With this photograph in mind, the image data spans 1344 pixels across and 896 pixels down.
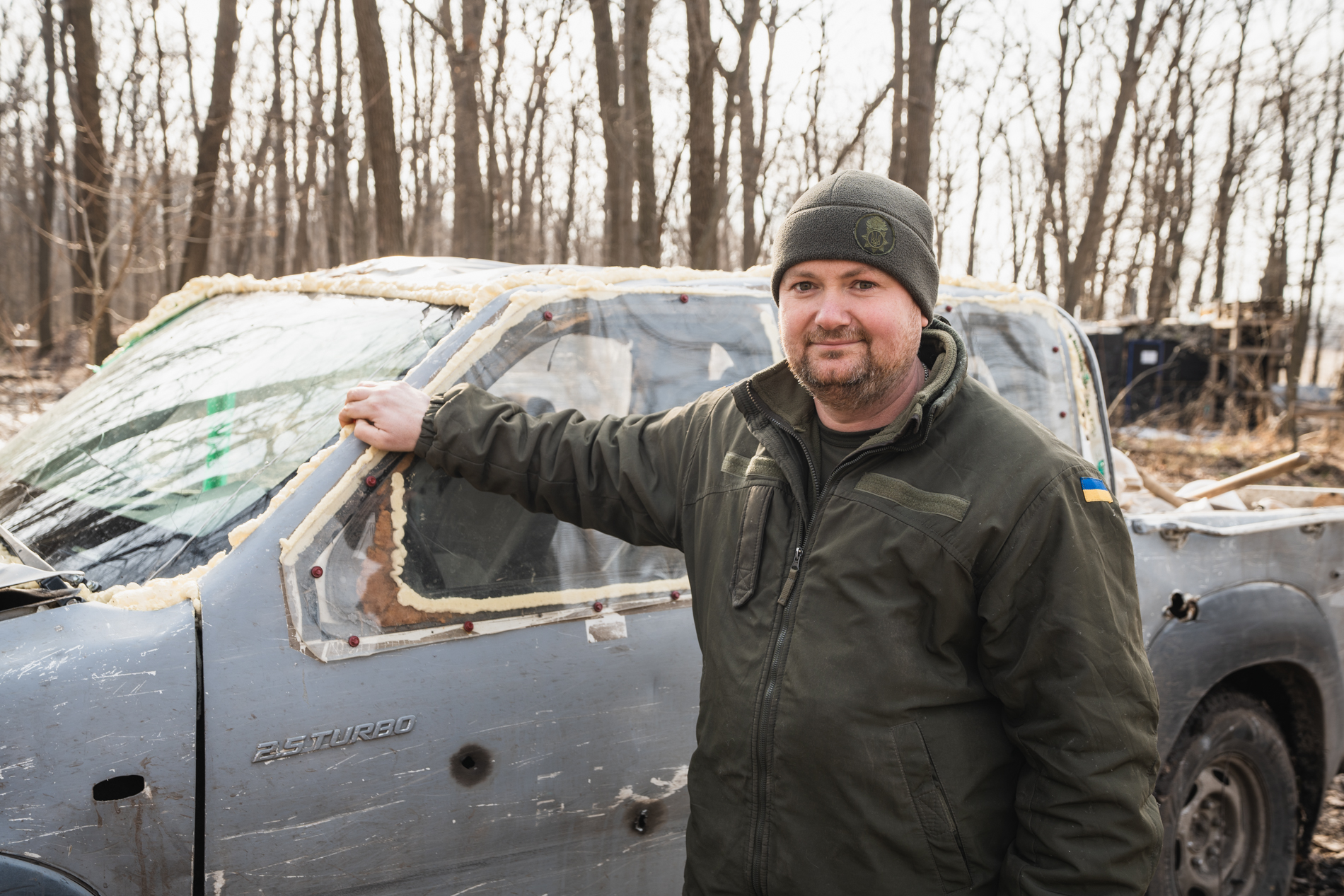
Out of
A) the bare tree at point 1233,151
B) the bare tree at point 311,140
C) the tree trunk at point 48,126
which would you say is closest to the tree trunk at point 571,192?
the bare tree at point 311,140

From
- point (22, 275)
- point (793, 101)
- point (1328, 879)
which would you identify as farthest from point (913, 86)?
point (22, 275)

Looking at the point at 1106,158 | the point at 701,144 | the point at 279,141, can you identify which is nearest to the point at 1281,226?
the point at 1106,158

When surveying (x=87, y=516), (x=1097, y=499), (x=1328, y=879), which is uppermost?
(x=1097, y=499)

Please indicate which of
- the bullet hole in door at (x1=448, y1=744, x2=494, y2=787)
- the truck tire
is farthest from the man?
the truck tire

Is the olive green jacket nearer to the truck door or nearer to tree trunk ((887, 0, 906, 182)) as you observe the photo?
the truck door

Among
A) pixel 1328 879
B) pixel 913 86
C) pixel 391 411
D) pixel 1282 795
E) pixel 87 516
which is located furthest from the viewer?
pixel 913 86

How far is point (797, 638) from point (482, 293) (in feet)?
3.82

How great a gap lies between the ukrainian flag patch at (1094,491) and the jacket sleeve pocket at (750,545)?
1.75 ft

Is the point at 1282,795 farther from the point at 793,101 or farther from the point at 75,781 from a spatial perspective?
the point at 793,101

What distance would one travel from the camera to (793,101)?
21.3 metres

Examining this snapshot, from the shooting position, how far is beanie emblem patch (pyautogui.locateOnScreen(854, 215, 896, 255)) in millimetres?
1733

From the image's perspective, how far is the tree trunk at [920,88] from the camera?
993 centimetres

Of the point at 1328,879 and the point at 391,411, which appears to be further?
the point at 1328,879

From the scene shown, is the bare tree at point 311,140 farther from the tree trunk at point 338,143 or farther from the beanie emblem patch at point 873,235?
the beanie emblem patch at point 873,235
